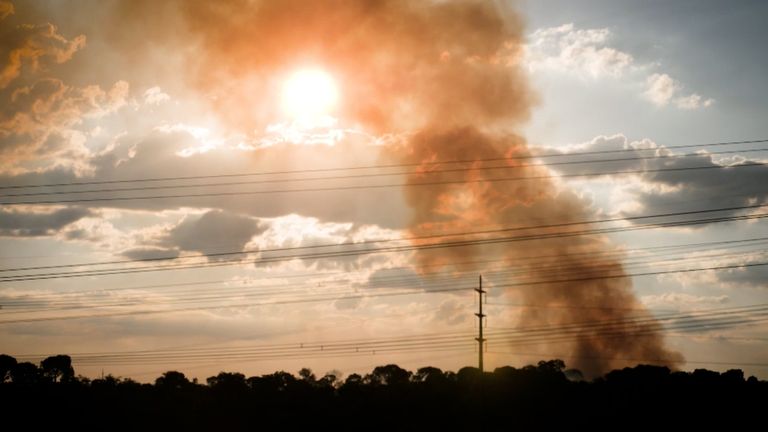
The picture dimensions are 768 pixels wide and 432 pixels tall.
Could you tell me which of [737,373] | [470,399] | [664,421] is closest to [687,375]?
[737,373]

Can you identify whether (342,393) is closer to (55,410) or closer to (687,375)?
(55,410)

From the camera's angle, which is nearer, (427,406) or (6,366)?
(427,406)

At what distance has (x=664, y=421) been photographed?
81.1 metres

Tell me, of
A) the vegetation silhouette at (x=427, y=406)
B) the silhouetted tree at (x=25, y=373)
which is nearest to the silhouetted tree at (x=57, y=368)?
the silhouetted tree at (x=25, y=373)

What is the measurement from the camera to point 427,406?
9175cm

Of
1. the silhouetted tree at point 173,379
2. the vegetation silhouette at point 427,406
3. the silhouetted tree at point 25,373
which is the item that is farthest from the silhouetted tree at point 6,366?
the vegetation silhouette at point 427,406

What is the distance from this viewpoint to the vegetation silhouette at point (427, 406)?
82875 millimetres

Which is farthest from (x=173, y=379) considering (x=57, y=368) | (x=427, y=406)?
(x=427, y=406)

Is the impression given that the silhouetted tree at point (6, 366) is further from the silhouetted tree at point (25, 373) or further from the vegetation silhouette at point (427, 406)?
the vegetation silhouette at point (427, 406)

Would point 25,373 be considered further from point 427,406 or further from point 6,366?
point 427,406

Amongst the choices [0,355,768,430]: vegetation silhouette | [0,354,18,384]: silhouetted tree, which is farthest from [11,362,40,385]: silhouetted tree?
[0,355,768,430]: vegetation silhouette

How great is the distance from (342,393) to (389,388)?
872 cm

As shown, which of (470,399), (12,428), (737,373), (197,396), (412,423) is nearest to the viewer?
(12,428)

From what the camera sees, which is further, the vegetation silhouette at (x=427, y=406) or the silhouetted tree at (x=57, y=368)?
the silhouetted tree at (x=57, y=368)
